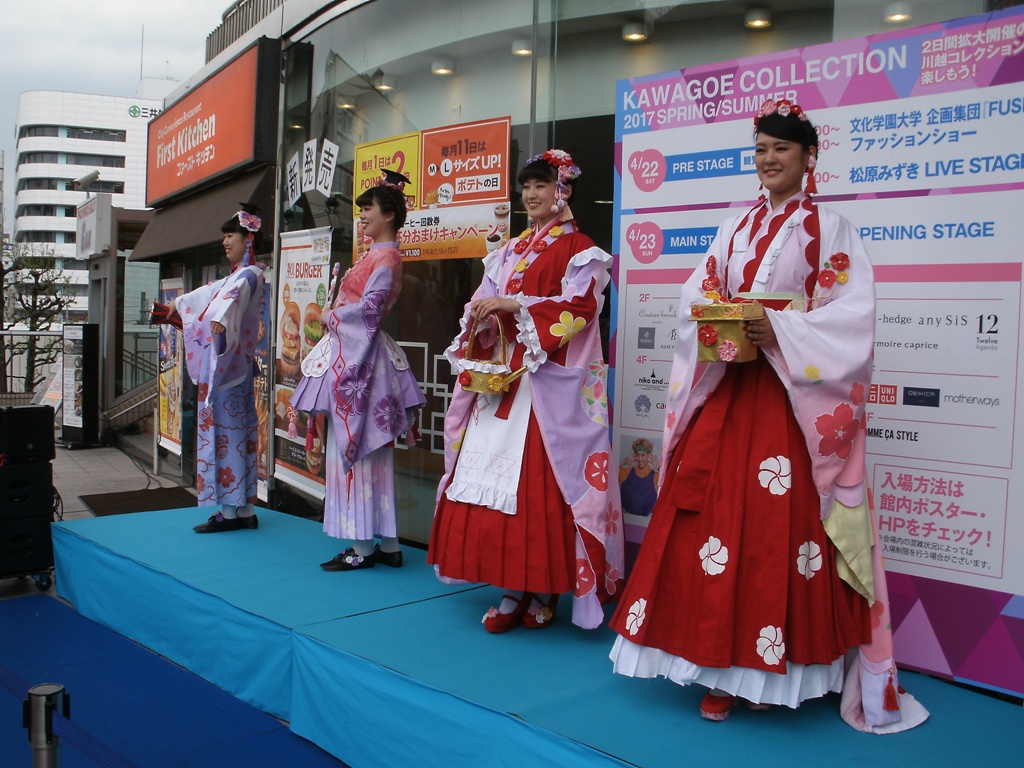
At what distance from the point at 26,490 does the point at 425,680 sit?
3.33 meters

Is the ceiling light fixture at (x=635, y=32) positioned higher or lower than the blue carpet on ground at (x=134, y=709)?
higher

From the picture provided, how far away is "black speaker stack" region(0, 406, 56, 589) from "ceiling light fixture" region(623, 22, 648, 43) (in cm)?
373

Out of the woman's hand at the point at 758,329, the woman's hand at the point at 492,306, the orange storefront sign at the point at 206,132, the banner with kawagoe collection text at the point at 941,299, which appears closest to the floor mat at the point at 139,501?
the orange storefront sign at the point at 206,132

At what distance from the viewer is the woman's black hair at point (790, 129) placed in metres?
2.27

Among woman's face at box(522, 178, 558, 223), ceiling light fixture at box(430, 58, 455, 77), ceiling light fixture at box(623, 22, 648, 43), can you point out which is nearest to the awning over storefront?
ceiling light fixture at box(430, 58, 455, 77)

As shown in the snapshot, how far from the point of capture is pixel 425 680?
2479 mm

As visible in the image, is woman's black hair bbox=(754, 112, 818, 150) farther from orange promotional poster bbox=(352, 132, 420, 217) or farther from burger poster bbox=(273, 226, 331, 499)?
burger poster bbox=(273, 226, 331, 499)

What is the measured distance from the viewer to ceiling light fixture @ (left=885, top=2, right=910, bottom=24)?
2.95 m

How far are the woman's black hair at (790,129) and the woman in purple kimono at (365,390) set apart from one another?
1927 mm

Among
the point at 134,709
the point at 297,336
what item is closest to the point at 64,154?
the point at 297,336

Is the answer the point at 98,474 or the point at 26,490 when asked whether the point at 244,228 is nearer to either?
the point at 26,490

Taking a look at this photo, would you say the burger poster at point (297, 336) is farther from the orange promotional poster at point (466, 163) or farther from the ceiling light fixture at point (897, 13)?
the ceiling light fixture at point (897, 13)

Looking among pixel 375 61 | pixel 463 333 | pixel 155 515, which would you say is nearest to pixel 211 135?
pixel 375 61

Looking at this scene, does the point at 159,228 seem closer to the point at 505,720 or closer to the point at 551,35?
the point at 551,35
